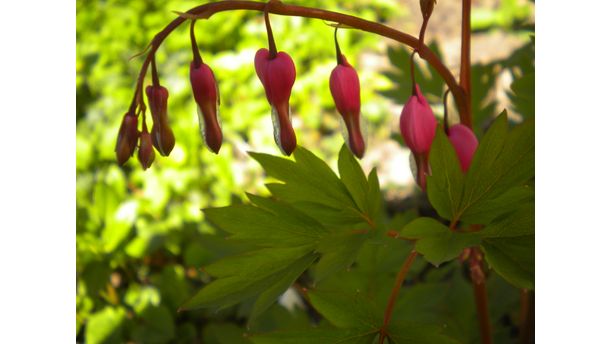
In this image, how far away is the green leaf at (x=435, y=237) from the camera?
695 millimetres

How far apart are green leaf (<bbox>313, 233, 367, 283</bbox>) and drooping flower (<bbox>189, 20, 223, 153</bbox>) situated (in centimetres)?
15

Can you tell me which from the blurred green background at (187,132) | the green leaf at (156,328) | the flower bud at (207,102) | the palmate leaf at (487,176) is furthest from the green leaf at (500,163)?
the green leaf at (156,328)

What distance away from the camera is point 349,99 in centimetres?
74

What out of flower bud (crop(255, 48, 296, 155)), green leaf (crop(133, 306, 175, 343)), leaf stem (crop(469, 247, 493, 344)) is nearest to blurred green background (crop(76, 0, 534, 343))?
green leaf (crop(133, 306, 175, 343))

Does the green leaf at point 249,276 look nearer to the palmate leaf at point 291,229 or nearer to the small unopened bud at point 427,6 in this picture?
the palmate leaf at point 291,229

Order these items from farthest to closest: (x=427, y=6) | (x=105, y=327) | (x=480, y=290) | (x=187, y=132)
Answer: (x=187, y=132), (x=105, y=327), (x=480, y=290), (x=427, y=6)

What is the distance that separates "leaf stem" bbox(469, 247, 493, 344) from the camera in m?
0.89

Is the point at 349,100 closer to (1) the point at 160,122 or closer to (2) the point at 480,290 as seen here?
(1) the point at 160,122

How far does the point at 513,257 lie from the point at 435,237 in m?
0.08

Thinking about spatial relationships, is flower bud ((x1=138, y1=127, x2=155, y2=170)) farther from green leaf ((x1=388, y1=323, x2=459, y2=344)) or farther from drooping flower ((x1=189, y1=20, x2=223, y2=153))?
green leaf ((x1=388, y1=323, x2=459, y2=344))

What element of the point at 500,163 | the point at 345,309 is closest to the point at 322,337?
the point at 345,309
